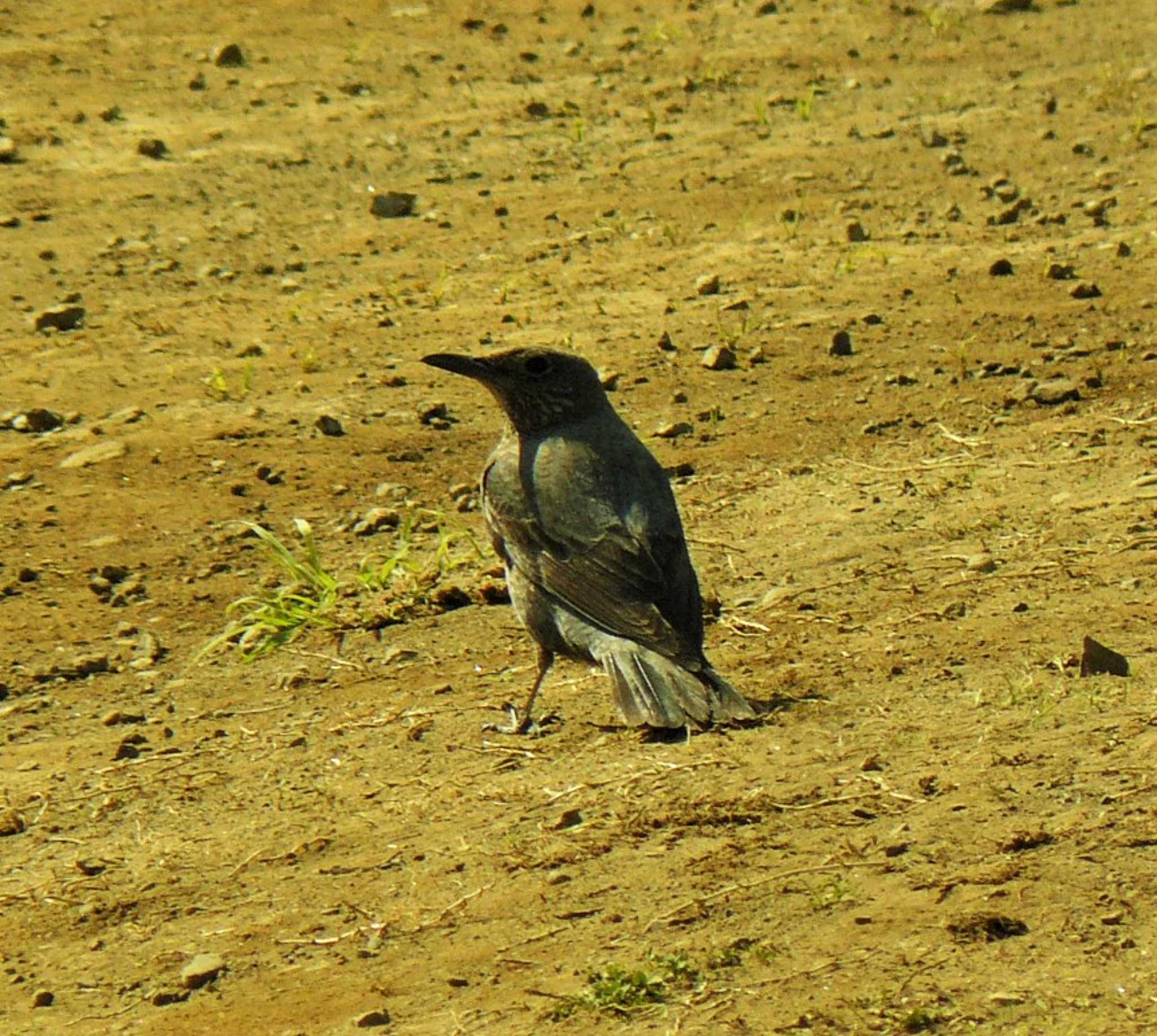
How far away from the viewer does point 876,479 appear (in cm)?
868

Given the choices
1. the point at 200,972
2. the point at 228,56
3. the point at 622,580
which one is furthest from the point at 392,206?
the point at 200,972

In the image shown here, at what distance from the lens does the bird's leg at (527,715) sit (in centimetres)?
688

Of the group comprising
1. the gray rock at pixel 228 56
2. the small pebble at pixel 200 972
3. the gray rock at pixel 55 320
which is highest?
the gray rock at pixel 228 56

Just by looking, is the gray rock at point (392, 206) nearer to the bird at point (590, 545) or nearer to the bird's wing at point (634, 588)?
the bird at point (590, 545)

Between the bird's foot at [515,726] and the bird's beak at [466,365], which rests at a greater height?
the bird's beak at [466,365]

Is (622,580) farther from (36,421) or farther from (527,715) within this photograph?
(36,421)

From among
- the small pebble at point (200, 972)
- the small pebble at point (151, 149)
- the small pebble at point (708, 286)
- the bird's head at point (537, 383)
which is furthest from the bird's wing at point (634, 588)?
the small pebble at point (151, 149)

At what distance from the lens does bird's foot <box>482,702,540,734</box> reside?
6867 mm

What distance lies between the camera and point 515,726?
272 inches

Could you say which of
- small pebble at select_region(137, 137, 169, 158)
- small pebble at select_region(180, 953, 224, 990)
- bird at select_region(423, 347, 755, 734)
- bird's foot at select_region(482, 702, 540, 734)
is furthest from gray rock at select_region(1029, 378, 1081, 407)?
small pebble at select_region(137, 137, 169, 158)

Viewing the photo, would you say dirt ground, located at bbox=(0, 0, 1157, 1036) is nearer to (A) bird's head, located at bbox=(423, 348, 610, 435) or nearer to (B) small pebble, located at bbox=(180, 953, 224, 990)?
(B) small pebble, located at bbox=(180, 953, 224, 990)

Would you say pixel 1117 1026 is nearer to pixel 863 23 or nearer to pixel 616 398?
pixel 616 398

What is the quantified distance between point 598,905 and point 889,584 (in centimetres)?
237

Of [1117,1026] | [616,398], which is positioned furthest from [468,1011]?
[616,398]
